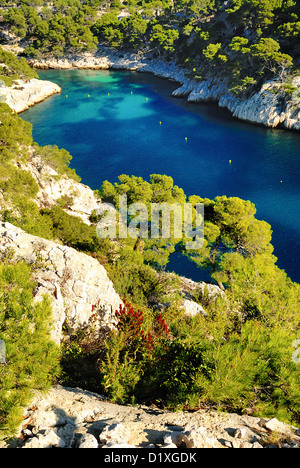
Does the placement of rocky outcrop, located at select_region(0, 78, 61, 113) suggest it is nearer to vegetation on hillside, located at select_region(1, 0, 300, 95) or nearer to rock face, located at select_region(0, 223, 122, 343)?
vegetation on hillside, located at select_region(1, 0, 300, 95)

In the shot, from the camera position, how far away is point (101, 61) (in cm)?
9931

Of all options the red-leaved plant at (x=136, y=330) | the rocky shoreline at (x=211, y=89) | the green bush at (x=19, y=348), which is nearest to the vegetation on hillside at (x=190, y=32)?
the rocky shoreline at (x=211, y=89)

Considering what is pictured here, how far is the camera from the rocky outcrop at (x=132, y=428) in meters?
7.15

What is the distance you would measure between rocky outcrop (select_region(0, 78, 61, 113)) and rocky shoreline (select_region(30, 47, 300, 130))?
27.2 metres

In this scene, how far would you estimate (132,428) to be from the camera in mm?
8039

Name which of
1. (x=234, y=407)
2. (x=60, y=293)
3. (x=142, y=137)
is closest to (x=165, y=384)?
(x=234, y=407)

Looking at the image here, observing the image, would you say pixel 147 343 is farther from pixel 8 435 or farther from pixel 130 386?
pixel 8 435

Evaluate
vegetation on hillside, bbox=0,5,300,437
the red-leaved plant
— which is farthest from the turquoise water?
the red-leaved plant

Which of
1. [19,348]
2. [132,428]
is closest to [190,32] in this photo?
[19,348]

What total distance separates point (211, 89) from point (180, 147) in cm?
2688

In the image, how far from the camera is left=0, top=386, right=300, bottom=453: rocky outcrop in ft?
23.5

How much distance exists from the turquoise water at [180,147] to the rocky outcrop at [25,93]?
2015 millimetres

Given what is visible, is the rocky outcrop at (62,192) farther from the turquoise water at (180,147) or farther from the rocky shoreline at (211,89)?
the rocky shoreline at (211,89)

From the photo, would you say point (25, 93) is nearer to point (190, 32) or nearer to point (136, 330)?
point (190, 32)
